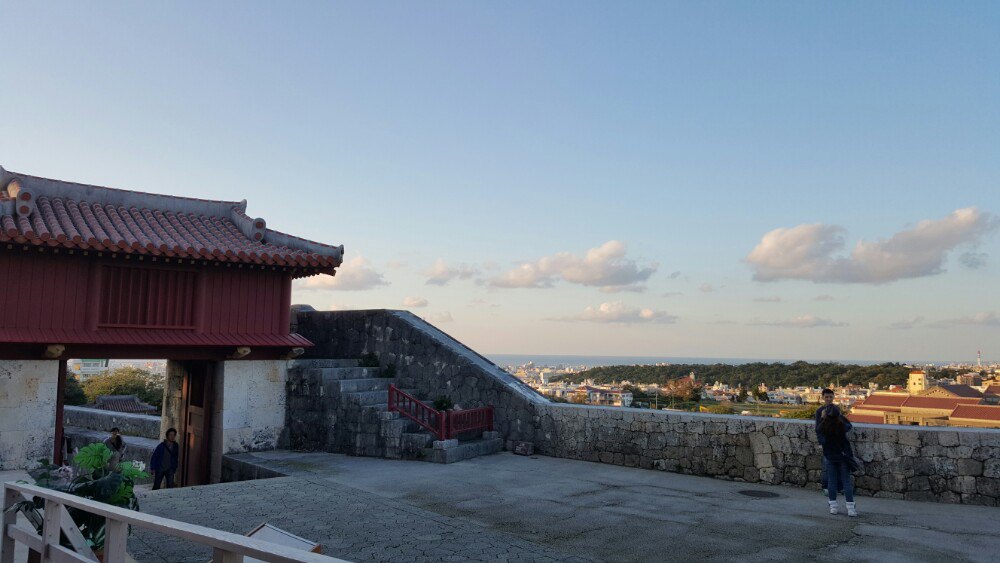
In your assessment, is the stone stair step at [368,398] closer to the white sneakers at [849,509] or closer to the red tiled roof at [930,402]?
the white sneakers at [849,509]

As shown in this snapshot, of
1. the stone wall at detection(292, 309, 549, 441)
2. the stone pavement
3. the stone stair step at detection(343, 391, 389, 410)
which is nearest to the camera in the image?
the stone pavement

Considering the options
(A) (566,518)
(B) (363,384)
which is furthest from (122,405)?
(A) (566,518)

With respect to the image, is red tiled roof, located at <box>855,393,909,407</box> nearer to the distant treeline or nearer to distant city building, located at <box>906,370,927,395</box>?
the distant treeline

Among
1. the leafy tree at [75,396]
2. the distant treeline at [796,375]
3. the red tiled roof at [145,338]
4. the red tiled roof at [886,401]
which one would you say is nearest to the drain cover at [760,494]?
the red tiled roof at [145,338]

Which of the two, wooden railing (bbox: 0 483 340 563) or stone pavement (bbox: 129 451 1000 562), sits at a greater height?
wooden railing (bbox: 0 483 340 563)

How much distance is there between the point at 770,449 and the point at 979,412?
13.4m

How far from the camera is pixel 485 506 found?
8.23 meters

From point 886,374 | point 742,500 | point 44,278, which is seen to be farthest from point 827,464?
point 886,374

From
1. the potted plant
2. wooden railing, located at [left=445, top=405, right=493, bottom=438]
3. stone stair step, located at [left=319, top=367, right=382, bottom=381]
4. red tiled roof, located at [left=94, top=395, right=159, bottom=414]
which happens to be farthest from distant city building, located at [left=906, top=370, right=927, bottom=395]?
the potted plant

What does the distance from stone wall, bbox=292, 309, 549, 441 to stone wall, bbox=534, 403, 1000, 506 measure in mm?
756

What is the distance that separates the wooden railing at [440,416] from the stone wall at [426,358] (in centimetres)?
43

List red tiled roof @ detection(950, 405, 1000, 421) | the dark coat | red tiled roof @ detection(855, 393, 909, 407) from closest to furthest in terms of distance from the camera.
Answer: the dark coat → red tiled roof @ detection(950, 405, 1000, 421) → red tiled roof @ detection(855, 393, 909, 407)

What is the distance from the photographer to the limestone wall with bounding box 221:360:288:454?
13.3 meters

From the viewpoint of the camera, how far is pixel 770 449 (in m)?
9.64
